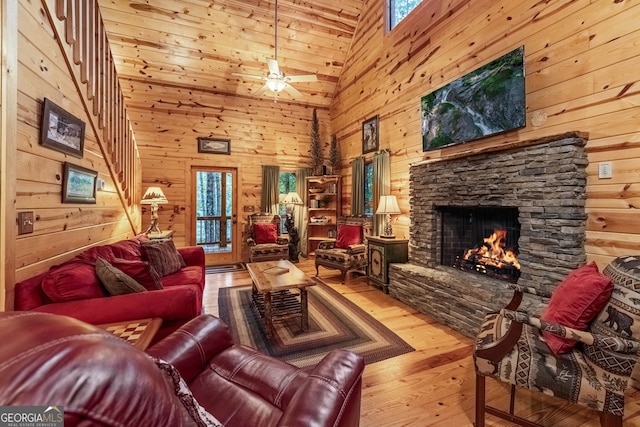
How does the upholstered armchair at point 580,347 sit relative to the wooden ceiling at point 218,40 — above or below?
below

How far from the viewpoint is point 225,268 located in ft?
17.1

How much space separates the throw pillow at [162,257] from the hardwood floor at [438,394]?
2235mm

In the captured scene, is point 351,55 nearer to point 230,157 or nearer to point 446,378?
point 230,157

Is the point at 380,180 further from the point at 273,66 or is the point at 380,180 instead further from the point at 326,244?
the point at 273,66

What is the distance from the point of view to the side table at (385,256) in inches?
145

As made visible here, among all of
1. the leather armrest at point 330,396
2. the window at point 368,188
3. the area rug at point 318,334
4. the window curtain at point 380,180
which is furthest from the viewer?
the window at point 368,188

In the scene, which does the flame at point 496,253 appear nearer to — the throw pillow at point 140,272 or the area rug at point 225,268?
the throw pillow at point 140,272

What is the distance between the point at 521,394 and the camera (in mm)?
1776

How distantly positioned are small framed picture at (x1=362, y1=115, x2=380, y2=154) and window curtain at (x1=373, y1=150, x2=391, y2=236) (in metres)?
0.32

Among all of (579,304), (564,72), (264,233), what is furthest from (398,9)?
(579,304)

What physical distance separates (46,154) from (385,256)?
3474 mm

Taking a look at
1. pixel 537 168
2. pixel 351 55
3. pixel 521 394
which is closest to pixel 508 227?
pixel 537 168

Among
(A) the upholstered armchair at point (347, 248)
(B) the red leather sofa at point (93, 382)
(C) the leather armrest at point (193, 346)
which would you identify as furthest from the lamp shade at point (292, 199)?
(B) the red leather sofa at point (93, 382)

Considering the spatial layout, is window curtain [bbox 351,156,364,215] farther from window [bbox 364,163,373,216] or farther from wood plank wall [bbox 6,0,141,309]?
wood plank wall [bbox 6,0,141,309]
